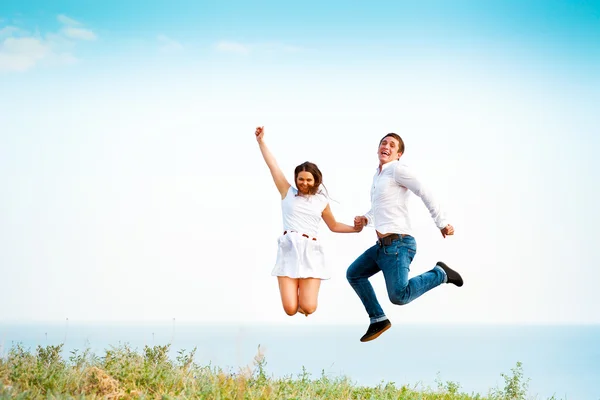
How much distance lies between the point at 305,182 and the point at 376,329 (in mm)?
2195

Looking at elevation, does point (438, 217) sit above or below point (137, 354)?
above

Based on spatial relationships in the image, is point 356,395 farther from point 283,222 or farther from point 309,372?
point 283,222

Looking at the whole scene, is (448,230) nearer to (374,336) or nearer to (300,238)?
(374,336)

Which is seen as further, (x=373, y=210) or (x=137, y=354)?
(x=373, y=210)

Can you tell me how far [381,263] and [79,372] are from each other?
3.82m

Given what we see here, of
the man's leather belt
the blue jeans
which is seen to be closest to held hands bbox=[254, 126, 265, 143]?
the blue jeans

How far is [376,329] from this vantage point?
8992 mm

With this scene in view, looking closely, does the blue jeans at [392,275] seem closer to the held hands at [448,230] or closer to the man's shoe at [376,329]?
the man's shoe at [376,329]

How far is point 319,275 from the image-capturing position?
925 centimetres

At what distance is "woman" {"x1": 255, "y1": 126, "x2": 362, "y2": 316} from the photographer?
9.21 m

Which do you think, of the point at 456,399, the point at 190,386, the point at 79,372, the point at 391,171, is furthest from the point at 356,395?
the point at 79,372

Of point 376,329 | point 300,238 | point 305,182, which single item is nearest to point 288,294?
point 300,238

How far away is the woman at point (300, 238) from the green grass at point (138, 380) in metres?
1.12

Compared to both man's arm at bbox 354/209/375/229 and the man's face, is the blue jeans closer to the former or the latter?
man's arm at bbox 354/209/375/229
